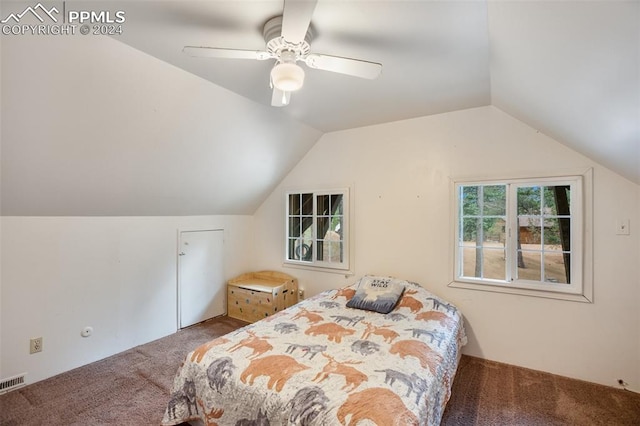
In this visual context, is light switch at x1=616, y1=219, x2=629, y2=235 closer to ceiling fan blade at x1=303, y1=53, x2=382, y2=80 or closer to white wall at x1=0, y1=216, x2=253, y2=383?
ceiling fan blade at x1=303, y1=53, x2=382, y2=80

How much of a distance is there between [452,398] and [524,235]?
161 centimetres

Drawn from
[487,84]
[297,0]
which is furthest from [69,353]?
[487,84]

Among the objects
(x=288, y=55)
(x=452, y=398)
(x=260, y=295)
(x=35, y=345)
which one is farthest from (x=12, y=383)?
(x=452, y=398)

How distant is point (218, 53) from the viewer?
151 centimetres

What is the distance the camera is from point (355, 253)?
357 cm

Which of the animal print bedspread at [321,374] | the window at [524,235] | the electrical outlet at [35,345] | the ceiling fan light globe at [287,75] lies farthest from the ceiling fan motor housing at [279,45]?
the electrical outlet at [35,345]

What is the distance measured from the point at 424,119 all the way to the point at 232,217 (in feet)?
9.31

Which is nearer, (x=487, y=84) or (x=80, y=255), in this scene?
(x=487, y=84)

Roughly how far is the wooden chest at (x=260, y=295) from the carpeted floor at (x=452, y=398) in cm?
113

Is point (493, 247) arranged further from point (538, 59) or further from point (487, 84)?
point (538, 59)

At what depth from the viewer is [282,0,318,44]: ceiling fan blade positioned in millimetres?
1160

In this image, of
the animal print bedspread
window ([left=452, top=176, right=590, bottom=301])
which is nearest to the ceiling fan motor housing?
the animal print bedspread

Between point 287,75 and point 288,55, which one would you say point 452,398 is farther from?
point 288,55

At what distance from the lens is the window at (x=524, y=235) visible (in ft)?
8.29
